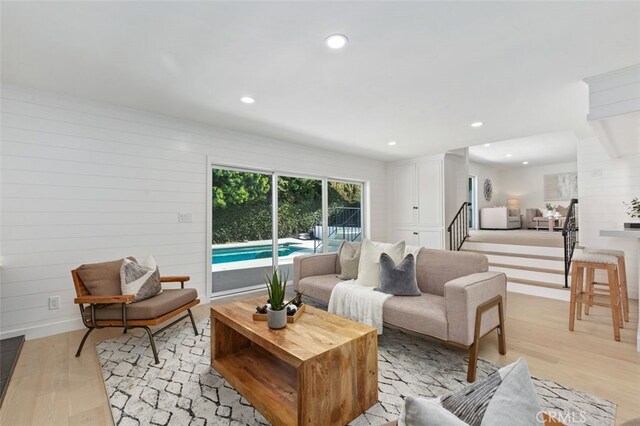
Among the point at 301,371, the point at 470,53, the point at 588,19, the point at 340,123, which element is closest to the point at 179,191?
the point at 340,123

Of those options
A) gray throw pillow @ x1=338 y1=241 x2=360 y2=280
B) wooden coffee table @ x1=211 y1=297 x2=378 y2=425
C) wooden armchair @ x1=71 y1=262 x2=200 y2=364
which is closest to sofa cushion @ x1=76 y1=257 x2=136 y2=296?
wooden armchair @ x1=71 y1=262 x2=200 y2=364

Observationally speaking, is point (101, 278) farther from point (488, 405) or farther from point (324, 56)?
point (488, 405)

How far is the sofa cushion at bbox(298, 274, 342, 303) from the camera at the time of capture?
10.5 ft

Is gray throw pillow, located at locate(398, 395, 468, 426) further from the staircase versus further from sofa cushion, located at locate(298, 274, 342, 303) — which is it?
the staircase

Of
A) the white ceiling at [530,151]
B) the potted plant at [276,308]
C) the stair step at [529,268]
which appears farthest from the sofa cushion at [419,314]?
the white ceiling at [530,151]

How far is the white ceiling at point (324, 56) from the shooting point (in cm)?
189

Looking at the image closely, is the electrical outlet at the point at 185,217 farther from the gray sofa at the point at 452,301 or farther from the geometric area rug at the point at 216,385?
the gray sofa at the point at 452,301

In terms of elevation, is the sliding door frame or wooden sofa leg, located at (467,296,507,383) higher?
the sliding door frame

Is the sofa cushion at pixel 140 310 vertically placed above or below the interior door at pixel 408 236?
below

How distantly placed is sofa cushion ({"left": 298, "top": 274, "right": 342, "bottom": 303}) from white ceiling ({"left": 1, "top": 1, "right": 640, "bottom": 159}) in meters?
2.03

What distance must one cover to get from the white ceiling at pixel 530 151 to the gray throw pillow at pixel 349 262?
16.6ft

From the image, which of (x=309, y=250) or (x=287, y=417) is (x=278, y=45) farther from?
(x=309, y=250)

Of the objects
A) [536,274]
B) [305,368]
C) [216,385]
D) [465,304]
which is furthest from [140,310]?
[536,274]

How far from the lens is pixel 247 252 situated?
473 cm
